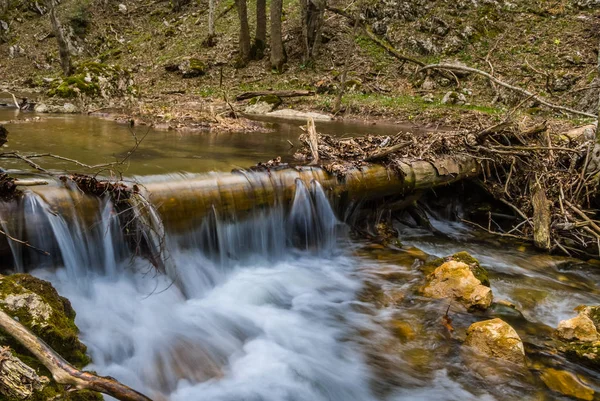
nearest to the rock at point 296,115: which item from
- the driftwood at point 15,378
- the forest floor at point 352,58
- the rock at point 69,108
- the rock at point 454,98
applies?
the forest floor at point 352,58

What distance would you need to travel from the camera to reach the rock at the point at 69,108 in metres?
12.0

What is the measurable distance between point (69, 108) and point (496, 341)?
41.0 ft

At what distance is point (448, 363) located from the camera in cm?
388

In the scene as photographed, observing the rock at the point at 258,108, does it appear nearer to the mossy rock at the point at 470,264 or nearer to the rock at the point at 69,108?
the rock at the point at 69,108

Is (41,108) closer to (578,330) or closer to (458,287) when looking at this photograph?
(458,287)

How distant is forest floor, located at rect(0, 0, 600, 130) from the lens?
14859mm

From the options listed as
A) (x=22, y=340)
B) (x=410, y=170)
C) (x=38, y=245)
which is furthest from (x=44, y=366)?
(x=410, y=170)

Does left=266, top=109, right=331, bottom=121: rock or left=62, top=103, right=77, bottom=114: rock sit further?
left=266, top=109, right=331, bottom=121: rock

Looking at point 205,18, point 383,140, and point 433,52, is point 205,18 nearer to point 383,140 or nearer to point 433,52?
point 433,52

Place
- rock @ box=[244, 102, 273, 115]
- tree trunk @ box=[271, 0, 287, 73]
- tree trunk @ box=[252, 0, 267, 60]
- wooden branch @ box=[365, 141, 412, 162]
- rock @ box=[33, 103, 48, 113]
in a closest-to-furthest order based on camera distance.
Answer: wooden branch @ box=[365, 141, 412, 162]
rock @ box=[33, 103, 48, 113]
rock @ box=[244, 102, 273, 115]
tree trunk @ box=[271, 0, 287, 73]
tree trunk @ box=[252, 0, 267, 60]

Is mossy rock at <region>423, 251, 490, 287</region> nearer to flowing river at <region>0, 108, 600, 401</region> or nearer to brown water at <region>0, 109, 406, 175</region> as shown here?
flowing river at <region>0, 108, 600, 401</region>

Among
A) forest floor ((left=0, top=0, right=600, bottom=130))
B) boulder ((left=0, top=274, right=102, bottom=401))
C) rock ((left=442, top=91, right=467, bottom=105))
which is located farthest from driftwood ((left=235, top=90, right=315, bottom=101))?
boulder ((left=0, top=274, right=102, bottom=401))

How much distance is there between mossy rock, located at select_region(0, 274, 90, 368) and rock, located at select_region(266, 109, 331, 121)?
12574 millimetres

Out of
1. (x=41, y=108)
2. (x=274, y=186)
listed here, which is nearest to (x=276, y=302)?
(x=274, y=186)
